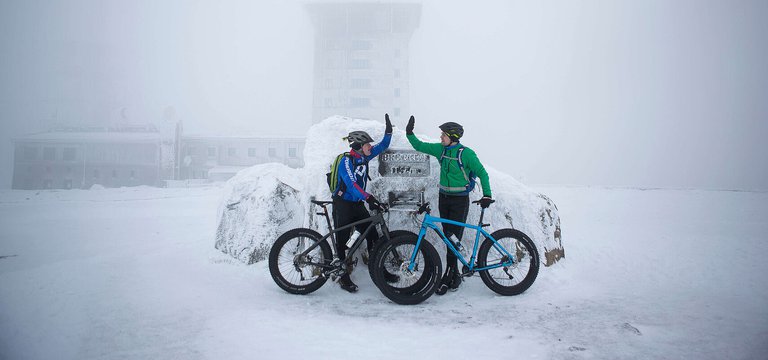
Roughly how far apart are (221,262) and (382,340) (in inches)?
176

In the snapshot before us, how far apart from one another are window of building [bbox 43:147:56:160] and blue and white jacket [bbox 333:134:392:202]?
51.1 metres

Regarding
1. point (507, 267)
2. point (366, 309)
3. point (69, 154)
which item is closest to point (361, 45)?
point (69, 154)

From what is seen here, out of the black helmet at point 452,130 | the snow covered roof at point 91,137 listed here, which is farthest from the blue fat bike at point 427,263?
the snow covered roof at point 91,137

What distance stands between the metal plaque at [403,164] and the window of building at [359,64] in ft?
180

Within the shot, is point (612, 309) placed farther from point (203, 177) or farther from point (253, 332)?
point (203, 177)

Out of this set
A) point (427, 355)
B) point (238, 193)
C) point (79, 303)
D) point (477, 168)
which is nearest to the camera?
point (427, 355)

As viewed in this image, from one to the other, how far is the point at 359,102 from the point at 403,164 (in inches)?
2058

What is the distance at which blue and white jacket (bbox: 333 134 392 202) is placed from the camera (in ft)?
17.0

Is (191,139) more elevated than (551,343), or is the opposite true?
(191,139)

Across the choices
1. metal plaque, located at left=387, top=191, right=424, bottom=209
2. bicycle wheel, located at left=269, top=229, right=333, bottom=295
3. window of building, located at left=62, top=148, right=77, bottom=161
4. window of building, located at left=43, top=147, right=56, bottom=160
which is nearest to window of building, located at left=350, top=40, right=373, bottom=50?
window of building, located at left=62, top=148, right=77, bottom=161

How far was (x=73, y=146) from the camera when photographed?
41.4 m

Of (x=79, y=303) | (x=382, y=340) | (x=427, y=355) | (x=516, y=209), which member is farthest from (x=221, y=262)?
(x=516, y=209)

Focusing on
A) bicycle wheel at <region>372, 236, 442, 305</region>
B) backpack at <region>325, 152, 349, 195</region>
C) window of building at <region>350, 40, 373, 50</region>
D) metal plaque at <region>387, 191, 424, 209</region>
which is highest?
window of building at <region>350, 40, 373, 50</region>

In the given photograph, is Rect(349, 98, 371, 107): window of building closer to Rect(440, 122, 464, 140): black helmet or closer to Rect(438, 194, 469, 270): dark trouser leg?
Rect(440, 122, 464, 140): black helmet
